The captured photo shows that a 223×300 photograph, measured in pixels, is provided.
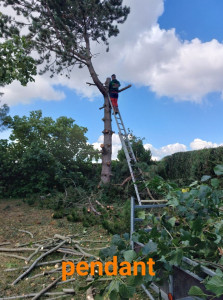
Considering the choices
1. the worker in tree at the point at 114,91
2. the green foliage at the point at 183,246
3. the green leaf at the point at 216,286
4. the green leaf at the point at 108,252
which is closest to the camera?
the green leaf at the point at 216,286

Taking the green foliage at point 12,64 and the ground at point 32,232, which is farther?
the green foliage at point 12,64

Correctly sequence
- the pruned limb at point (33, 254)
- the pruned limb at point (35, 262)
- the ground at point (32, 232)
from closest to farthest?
the ground at point (32, 232)
the pruned limb at point (35, 262)
the pruned limb at point (33, 254)

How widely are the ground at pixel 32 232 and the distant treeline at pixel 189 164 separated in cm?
340

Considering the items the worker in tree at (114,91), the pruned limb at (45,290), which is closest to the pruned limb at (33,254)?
the pruned limb at (45,290)

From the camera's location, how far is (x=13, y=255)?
14.1ft

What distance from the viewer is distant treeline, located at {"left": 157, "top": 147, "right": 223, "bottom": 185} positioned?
22.4 feet

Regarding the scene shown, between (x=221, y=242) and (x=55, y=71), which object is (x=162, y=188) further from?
(x=55, y=71)

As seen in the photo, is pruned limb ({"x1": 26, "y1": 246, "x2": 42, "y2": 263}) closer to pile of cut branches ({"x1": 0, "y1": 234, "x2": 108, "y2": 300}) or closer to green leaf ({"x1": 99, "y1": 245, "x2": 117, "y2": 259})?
pile of cut branches ({"x1": 0, "y1": 234, "x2": 108, "y2": 300})

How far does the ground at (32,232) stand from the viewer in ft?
10.5

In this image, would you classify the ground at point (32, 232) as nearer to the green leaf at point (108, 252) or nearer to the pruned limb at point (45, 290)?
the pruned limb at point (45, 290)

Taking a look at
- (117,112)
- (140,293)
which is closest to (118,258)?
(140,293)

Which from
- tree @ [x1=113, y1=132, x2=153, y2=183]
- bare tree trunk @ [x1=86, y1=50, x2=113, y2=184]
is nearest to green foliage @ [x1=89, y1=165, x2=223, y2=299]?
tree @ [x1=113, y1=132, x2=153, y2=183]

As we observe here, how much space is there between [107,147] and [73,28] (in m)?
5.67

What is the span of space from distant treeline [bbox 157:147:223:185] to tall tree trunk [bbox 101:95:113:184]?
81.2 inches
